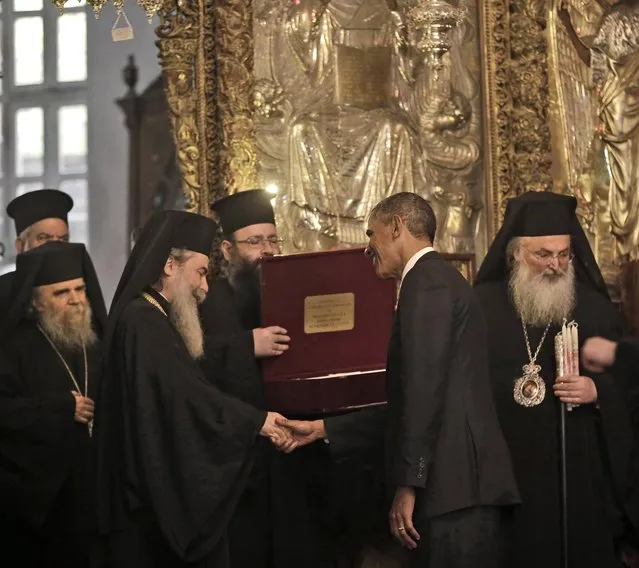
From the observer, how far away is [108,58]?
1020cm

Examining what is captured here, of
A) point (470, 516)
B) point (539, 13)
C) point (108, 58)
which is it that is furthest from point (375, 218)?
point (108, 58)

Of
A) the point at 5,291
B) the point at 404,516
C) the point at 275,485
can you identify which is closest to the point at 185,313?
the point at 404,516

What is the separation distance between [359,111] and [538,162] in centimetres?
124

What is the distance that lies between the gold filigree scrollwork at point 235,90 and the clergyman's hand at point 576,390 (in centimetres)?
267

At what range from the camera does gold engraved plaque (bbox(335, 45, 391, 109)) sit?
8.36 meters

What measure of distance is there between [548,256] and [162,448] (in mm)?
2318

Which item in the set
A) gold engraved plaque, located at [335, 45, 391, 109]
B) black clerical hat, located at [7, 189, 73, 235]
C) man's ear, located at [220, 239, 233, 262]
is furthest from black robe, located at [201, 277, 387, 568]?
gold engraved plaque, located at [335, 45, 391, 109]

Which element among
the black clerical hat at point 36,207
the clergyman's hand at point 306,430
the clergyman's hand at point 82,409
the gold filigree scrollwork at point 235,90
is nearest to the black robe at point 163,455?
the clergyman's hand at point 306,430

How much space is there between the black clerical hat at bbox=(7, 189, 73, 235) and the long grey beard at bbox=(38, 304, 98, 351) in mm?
1105

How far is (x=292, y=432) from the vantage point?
237 inches

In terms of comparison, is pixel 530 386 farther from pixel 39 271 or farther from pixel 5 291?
pixel 5 291

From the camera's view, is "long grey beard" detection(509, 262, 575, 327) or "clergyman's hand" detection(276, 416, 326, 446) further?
"long grey beard" detection(509, 262, 575, 327)

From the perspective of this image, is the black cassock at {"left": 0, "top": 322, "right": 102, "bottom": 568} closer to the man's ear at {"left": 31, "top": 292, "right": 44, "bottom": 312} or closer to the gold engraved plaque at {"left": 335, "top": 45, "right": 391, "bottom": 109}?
the man's ear at {"left": 31, "top": 292, "right": 44, "bottom": 312}

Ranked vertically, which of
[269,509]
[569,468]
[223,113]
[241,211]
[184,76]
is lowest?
[269,509]
